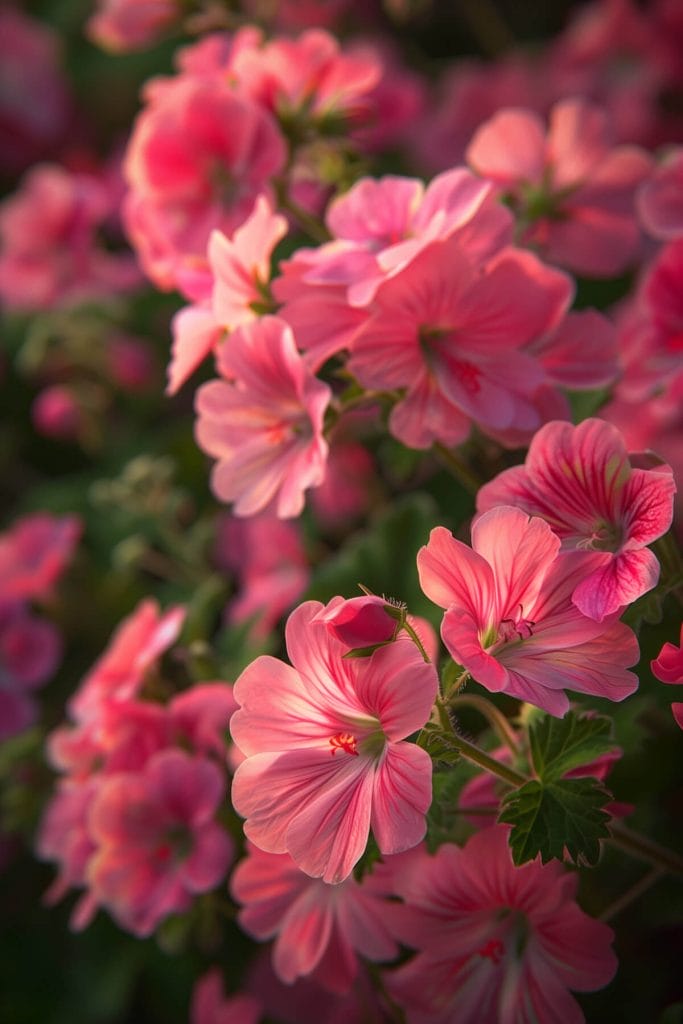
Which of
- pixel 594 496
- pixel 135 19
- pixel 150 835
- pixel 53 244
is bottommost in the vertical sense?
pixel 150 835

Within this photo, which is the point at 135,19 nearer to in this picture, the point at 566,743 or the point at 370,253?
the point at 370,253

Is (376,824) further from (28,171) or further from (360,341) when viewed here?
(28,171)

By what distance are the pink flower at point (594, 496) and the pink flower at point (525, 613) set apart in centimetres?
1

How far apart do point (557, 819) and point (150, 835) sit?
0.33m

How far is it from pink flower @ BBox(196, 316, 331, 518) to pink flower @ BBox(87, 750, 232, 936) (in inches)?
7.6

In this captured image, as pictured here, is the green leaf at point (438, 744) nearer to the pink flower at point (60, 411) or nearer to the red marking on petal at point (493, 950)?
the red marking on petal at point (493, 950)

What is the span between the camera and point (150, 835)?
0.71 metres

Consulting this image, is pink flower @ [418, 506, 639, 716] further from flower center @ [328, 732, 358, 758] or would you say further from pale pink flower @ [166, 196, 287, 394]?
pale pink flower @ [166, 196, 287, 394]

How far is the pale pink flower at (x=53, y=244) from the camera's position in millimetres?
1108

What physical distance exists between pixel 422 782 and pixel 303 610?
10 cm

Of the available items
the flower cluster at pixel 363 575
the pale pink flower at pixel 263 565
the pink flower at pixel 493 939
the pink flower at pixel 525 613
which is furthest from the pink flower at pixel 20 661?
the pink flower at pixel 525 613

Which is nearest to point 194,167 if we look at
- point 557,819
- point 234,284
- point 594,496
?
point 234,284

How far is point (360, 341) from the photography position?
22.9 inches

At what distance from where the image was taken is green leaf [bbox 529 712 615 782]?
50 cm
